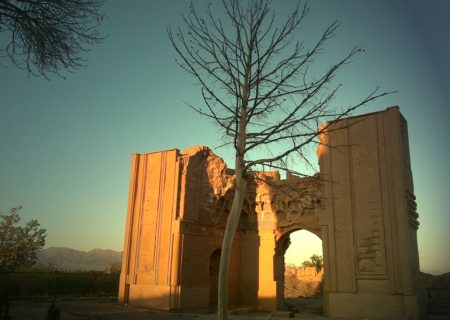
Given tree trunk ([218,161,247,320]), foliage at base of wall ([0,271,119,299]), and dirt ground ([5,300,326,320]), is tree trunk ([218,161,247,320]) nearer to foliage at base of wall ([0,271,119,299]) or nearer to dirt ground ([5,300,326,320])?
dirt ground ([5,300,326,320])

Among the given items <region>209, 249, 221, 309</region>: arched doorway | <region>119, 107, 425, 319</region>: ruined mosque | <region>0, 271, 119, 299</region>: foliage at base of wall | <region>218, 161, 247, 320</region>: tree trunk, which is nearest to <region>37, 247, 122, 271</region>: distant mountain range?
<region>0, 271, 119, 299</region>: foliage at base of wall

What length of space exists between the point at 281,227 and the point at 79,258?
320 feet

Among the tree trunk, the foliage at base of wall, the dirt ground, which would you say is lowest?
the dirt ground

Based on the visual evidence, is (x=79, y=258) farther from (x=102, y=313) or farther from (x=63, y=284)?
(x=102, y=313)

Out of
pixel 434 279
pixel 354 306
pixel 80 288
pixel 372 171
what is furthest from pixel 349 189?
pixel 80 288

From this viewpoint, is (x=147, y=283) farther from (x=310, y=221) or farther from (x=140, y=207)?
(x=310, y=221)

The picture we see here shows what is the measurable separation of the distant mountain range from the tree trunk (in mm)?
93450

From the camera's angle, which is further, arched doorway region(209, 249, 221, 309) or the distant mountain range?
the distant mountain range

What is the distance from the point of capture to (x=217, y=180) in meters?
21.7

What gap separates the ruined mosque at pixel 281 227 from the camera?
54.2 ft

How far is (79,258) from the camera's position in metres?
107

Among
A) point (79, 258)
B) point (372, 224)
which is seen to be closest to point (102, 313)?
point (372, 224)

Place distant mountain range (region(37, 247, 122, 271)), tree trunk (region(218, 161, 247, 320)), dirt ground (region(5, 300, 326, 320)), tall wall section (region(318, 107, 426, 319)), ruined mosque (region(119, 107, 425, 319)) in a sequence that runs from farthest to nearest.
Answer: distant mountain range (region(37, 247, 122, 271)) → ruined mosque (region(119, 107, 425, 319)) → tall wall section (region(318, 107, 426, 319)) → dirt ground (region(5, 300, 326, 320)) → tree trunk (region(218, 161, 247, 320))

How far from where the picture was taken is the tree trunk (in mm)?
7234
